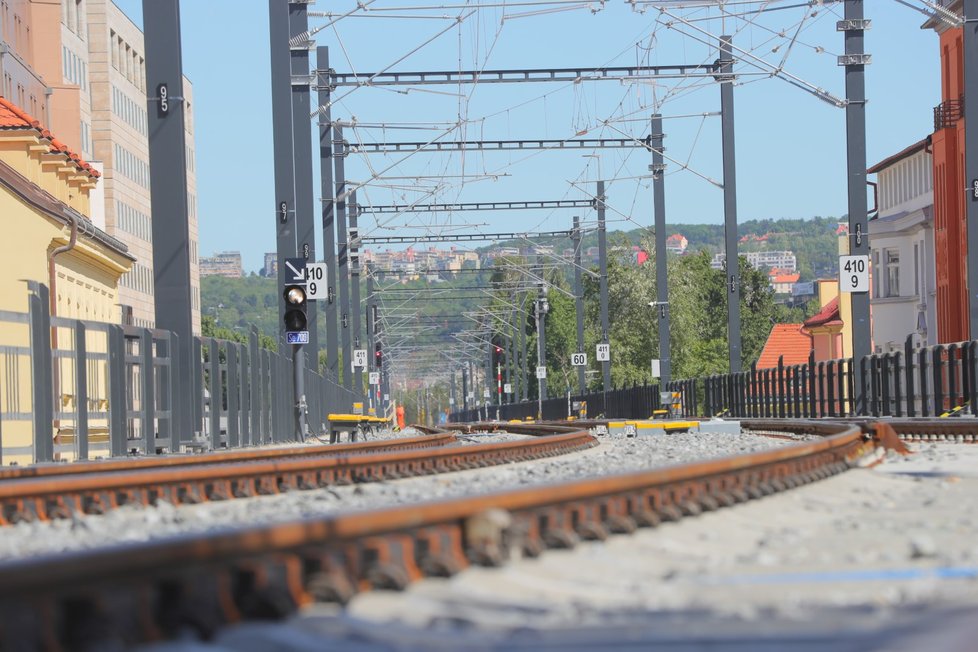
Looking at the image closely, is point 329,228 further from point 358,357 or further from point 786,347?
point 786,347

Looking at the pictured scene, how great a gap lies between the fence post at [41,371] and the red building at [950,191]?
158 ft

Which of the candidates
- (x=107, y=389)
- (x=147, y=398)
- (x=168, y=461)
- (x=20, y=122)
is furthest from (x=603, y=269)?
(x=168, y=461)

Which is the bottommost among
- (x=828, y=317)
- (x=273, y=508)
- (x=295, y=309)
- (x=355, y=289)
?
(x=273, y=508)

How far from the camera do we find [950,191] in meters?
65.2

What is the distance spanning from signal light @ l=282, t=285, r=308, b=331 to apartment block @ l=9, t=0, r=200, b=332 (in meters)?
47.2

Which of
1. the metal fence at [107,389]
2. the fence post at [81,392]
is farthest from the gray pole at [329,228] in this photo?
the fence post at [81,392]

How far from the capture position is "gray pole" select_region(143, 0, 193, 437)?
81.7 ft

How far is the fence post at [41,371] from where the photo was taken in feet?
63.4

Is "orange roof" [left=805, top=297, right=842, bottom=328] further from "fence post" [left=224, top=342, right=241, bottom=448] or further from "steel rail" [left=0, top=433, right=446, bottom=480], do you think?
"steel rail" [left=0, top=433, right=446, bottom=480]

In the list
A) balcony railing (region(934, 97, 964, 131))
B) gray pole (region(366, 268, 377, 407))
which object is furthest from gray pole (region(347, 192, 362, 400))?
balcony railing (region(934, 97, 964, 131))

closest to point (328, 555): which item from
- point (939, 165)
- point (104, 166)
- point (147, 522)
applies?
point (147, 522)

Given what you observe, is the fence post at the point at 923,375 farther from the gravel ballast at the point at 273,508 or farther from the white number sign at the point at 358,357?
the white number sign at the point at 358,357

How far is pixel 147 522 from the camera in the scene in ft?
33.8

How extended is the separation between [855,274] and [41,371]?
1610 cm
